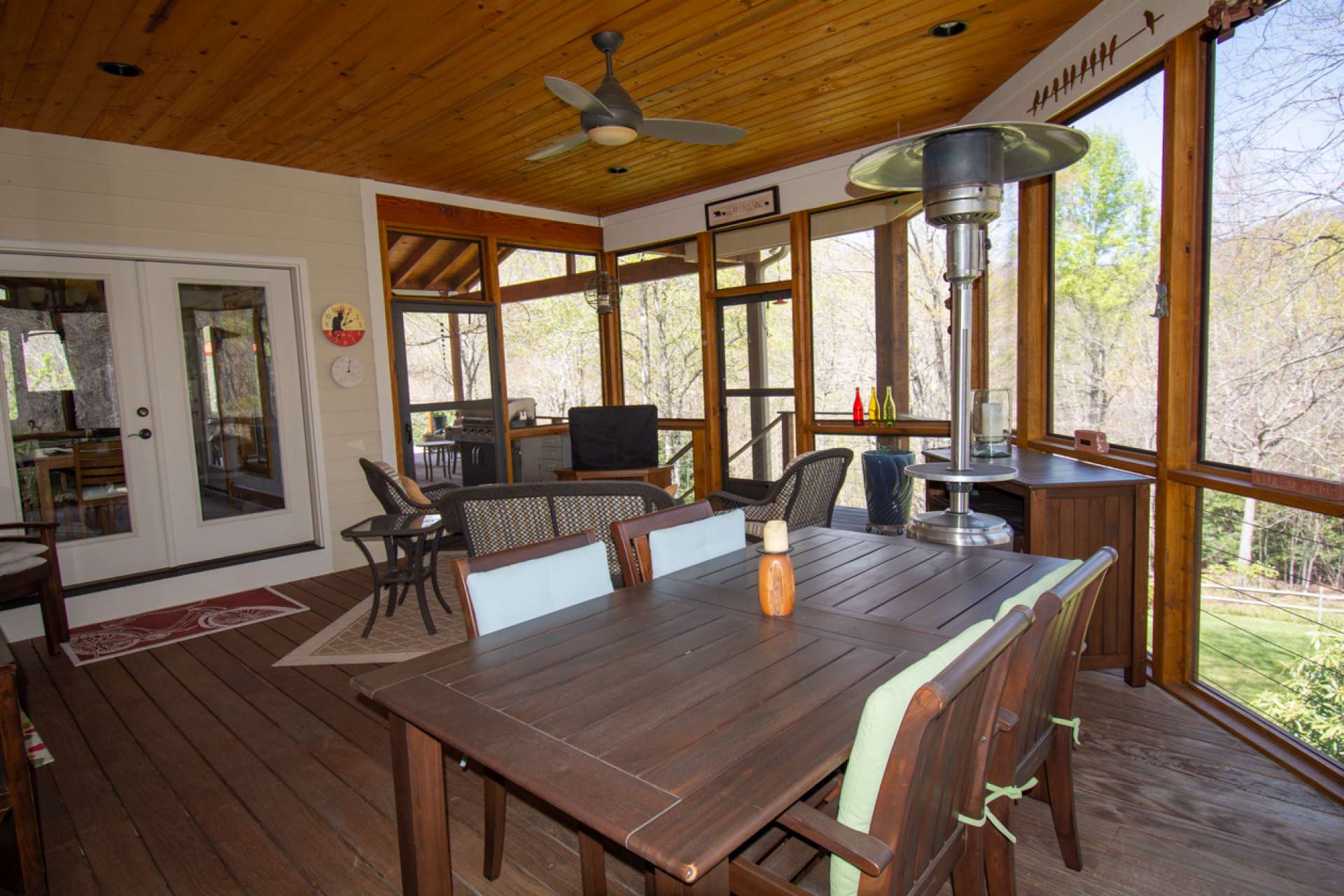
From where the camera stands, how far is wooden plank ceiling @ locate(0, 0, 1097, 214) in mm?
3053

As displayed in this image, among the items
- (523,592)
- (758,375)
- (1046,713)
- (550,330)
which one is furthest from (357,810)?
(550,330)

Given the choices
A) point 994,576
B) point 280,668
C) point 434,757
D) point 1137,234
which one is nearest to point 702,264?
point 1137,234

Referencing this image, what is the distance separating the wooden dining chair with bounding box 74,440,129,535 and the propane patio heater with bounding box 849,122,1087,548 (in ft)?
15.5

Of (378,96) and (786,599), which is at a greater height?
(378,96)

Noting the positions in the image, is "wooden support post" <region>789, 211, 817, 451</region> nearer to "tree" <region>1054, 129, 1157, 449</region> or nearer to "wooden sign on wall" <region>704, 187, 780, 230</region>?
"wooden sign on wall" <region>704, 187, 780, 230</region>

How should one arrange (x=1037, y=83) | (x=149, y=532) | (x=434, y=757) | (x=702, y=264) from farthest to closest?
(x=702, y=264)
(x=149, y=532)
(x=1037, y=83)
(x=434, y=757)

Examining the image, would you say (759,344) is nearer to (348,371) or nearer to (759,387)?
(759,387)

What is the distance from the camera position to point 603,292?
6984 mm

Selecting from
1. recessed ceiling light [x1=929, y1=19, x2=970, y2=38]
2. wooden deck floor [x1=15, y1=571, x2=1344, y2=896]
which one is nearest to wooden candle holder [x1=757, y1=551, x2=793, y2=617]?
wooden deck floor [x1=15, y1=571, x2=1344, y2=896]

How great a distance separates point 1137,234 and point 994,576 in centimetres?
203

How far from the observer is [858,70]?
386cm

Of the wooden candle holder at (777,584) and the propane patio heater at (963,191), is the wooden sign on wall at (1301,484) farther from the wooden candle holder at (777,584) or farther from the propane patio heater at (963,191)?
the wooden candle holder at (777,584)

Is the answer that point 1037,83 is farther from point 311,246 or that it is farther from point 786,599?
point 311,246

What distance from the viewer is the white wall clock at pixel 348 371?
5281mm
